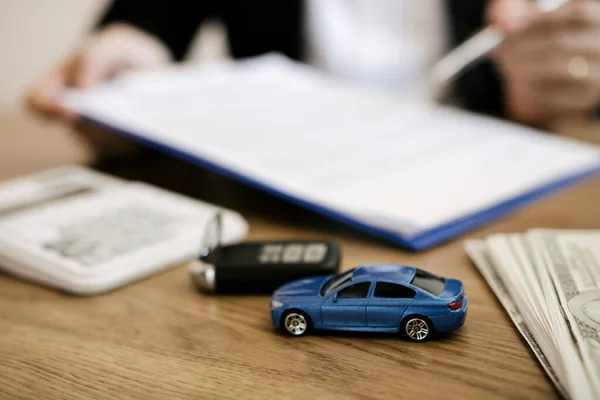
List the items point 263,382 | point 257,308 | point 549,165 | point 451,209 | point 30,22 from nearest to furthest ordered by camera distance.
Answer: point 263,382 < point 257,308 < point 451,209 < point 549,165 < point 30,22

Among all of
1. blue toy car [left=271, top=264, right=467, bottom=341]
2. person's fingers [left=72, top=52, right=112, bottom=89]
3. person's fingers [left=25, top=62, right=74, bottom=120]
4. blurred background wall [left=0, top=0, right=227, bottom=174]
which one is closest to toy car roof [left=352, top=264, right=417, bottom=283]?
blue toy car [left=271, top=264, right=467, bottom=341]

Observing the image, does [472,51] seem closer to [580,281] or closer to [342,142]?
[342,142]

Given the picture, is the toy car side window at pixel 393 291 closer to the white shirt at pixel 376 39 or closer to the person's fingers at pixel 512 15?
the person's fingers at pixel 512 15

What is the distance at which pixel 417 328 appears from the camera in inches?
17.6

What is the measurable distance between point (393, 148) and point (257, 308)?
348mm

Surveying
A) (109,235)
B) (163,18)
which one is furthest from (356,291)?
(163,18)

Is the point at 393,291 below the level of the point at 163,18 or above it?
below

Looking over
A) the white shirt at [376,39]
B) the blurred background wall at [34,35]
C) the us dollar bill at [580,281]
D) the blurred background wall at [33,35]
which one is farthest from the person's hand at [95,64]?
the blurred background wall at [33,35]

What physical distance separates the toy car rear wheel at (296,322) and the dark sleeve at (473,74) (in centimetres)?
86

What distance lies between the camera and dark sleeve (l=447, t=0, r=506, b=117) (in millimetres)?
1256

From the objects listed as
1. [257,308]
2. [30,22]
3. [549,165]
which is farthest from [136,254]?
[30,22]

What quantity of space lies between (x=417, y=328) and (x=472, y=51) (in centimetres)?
70

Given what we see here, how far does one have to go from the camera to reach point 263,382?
42 centimetres

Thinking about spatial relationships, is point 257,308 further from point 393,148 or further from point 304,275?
point 393,148
